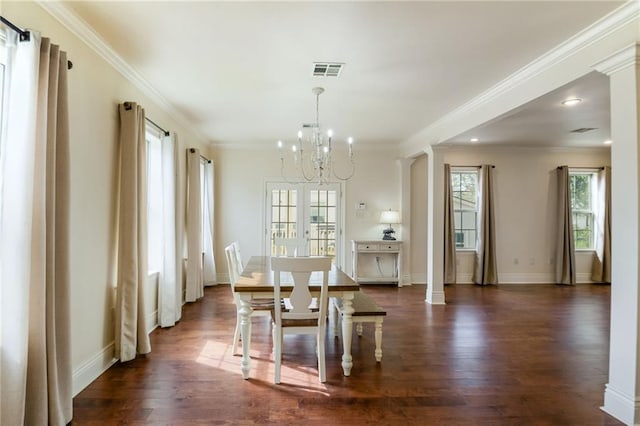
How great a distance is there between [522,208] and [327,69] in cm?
554

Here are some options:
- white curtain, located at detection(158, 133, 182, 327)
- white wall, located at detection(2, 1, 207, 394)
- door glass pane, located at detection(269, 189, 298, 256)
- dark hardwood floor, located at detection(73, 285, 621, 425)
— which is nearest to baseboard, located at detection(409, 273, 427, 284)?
dark hardwood floor, located at detection(73, 285, 621, 425)

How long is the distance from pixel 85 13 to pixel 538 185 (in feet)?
24.5

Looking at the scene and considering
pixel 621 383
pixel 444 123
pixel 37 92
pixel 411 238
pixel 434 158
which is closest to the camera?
pixel 37 92

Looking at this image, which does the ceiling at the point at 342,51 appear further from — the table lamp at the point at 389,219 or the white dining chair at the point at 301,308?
the table lamp at the point at 389,219

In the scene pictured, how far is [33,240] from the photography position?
192 cm

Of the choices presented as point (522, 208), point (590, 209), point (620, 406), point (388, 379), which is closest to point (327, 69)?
point (388, 379)

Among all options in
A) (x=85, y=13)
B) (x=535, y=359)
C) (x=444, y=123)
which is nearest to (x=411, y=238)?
(x=444, y=123)

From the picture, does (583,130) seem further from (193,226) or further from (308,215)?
(193,226)

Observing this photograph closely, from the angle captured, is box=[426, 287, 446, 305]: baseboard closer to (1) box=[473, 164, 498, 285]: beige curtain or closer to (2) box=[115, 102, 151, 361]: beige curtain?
(1) box=[473, 164, 498, 285]: beige curtain

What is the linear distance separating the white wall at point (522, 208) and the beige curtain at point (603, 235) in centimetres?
67

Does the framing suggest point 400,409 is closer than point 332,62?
Yes

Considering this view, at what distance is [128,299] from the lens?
3.06 metres

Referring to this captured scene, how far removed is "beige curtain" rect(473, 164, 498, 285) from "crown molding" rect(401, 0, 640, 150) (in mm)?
2557

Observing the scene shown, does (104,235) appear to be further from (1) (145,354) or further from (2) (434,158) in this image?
(2) (434,158)
